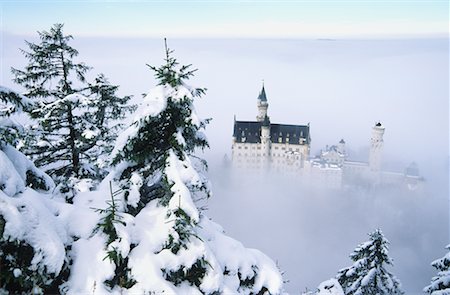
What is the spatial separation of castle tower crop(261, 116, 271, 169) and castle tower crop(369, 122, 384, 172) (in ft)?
100

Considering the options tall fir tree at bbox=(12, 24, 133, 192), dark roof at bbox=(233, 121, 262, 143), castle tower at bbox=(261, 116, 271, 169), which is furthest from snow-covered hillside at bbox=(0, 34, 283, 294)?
dark roof at bbox=(233, 121, 262, 143)

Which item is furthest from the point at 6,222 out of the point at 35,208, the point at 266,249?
the point at 266,249

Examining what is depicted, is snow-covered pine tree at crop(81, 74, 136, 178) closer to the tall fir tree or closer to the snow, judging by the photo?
the tall fir tree

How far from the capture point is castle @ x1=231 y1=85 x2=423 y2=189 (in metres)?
91.8

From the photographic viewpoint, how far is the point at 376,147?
99250 millimetres

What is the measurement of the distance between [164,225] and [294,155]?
294ft

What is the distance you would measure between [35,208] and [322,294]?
10244mm

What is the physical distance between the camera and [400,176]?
106 meters

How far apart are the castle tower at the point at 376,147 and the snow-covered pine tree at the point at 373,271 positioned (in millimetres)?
84763

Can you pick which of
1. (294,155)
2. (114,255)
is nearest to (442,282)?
(114,255)

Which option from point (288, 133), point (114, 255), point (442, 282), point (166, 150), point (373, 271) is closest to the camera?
point (114, 255)

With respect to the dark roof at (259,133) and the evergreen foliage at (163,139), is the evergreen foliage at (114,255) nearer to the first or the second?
the evergreen foliage at (163,139)

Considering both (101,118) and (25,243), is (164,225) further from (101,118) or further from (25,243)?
(101,118)

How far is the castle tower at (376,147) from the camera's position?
314 feet
